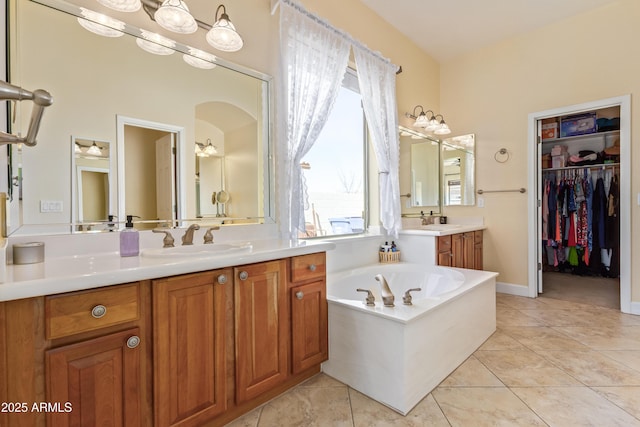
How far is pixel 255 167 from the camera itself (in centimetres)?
209

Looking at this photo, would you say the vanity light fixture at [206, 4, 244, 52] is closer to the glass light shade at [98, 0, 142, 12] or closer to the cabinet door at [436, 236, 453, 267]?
the glass light shade at [98, 0, 142, 12]

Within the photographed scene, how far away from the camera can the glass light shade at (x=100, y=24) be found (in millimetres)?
1426

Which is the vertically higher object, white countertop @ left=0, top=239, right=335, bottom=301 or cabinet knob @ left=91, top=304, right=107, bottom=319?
white countertop @ left=0, top=239, right=335, bottom=301

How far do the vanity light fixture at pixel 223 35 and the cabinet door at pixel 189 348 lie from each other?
4.30 ft

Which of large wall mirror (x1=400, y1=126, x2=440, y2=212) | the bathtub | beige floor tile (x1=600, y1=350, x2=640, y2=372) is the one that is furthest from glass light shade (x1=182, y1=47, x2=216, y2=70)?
beige floor tile (x1=600, y1=350, x2=640, y2=372)

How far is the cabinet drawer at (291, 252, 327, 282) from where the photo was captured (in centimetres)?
166

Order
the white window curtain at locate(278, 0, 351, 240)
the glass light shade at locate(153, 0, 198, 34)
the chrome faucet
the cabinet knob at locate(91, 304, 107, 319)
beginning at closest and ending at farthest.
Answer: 1. the cabinet knob at locate(91, 304, 107, 319)
2. the glass light shade at locate(153, 0, 198, 34)
3. the chrome faucet
4. the white window curtain at locate(278, 0, 351, 240)

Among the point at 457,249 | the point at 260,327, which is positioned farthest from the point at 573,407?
the point at 457,249

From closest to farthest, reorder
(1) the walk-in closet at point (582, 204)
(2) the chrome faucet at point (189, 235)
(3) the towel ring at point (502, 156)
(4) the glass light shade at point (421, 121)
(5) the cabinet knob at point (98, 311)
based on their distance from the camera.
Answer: (5) the cabinet knob at point (98, 311) < (2) the chrome faucet at point (189, 235) < (4) the glass light shade at point (421, 121) < (3) the towel ring at point (502, 156) < (1) the walk-in closet at point (582, 204)

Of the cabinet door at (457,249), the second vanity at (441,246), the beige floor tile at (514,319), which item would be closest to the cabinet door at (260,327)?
the second vanity at (441,246)

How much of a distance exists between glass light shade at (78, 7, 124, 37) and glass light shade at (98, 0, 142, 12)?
6cm

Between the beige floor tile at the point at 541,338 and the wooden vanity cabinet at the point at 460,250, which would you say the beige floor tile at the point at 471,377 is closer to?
the beige floor tile at the point at 541,338

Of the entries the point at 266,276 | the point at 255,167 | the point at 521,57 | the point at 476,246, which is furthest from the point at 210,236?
the point at 521,57

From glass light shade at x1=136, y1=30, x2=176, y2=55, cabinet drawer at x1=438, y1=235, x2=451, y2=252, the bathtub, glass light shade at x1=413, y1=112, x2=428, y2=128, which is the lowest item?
the bathtub
